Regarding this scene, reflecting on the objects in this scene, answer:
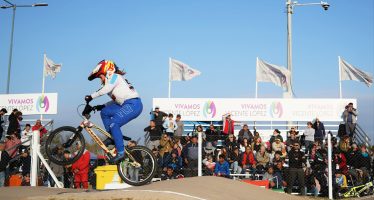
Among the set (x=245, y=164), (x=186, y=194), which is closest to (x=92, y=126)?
(x=186, y=194)

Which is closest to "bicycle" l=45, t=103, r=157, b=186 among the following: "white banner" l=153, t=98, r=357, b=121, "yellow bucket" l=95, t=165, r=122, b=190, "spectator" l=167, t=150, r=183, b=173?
"yellow bucket" l=95, t=165, r=122, b=190

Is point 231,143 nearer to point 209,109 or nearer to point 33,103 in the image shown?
point 209,109

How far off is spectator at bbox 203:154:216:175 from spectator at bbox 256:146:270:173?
6.70ft

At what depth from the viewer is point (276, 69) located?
1145 inches

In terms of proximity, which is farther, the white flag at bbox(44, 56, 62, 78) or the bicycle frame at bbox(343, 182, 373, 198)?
the white flag at bbox(44, 56, 62, 78)

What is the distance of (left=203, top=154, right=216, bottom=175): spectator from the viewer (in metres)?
18.0

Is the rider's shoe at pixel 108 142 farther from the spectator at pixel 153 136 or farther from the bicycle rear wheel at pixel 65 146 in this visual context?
the spectator at pixel 153 136

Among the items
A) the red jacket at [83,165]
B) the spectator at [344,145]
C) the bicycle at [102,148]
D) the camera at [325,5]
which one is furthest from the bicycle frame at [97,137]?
the camera at [325,5]

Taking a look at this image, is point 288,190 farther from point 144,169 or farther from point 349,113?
point 144,169

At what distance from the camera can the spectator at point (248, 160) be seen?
62.3 feet

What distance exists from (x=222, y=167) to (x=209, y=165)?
1.93 feet

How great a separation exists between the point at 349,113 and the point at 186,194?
1422cm

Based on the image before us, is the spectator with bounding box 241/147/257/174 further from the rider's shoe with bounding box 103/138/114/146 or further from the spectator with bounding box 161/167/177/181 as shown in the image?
the rider's shoe with bounding box 103/138/114/146

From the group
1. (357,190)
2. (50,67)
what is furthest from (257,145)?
(50,67)
